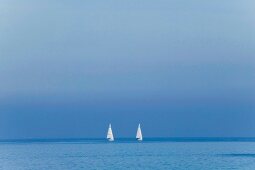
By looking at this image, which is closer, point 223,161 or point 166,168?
point 166,168

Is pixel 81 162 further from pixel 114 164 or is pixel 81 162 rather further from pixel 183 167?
pixel 183 167

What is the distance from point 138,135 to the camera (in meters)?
Result: 179

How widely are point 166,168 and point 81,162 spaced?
11.8 m

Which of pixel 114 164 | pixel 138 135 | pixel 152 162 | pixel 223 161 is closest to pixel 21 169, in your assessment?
pixel 114 164

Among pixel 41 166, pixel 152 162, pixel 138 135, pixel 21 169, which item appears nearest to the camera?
pixel 21 169

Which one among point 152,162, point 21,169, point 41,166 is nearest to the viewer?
point 21,169

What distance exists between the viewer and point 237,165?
70.4 metres

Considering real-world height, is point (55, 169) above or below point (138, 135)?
below

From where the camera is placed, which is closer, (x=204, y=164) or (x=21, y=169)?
(x=21, y=169)

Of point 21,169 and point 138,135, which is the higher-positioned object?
point 138,135

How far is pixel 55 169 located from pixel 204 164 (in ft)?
46.7

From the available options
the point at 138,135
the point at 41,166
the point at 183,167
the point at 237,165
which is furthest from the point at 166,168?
the point at 138,135

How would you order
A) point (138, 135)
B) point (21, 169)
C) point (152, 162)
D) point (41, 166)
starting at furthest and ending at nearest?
point (138, 135), point (152, 162), point (41, 166), point (21, 169)

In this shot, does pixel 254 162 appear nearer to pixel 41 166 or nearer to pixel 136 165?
pixel 136 165
